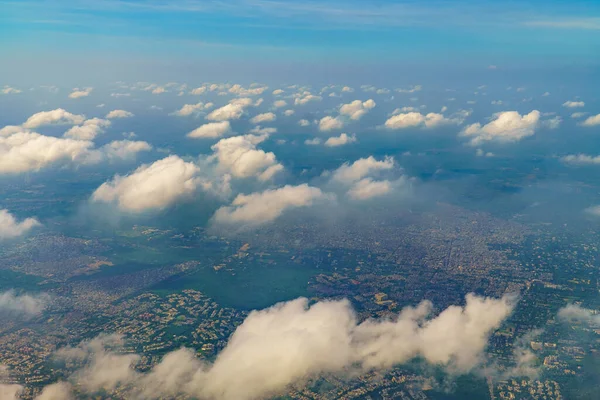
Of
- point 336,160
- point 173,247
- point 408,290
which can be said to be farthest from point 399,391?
point 336,160

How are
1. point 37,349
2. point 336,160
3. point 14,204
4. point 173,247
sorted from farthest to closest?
point 336,160 < point 14,204 < point 173,247 < point 37,349

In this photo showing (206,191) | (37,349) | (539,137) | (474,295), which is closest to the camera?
(37,349)

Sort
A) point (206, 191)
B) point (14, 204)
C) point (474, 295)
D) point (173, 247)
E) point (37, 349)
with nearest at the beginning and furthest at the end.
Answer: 1. point (37, 349)
2. point (474, 295)
3. point (173, 247)
4. point (14, 204)
5. point (206, 191)

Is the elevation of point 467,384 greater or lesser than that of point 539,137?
lesser

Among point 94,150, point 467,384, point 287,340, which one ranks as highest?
point 94,150

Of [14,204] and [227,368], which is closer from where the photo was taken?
[227,368]

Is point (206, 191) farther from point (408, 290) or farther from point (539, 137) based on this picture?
point (539, 137)

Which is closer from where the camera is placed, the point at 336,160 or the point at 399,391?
the point at 399,391

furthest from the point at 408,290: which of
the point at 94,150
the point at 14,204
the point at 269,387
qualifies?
the point at 94,150

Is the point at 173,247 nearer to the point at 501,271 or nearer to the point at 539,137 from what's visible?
the point at 501,271
